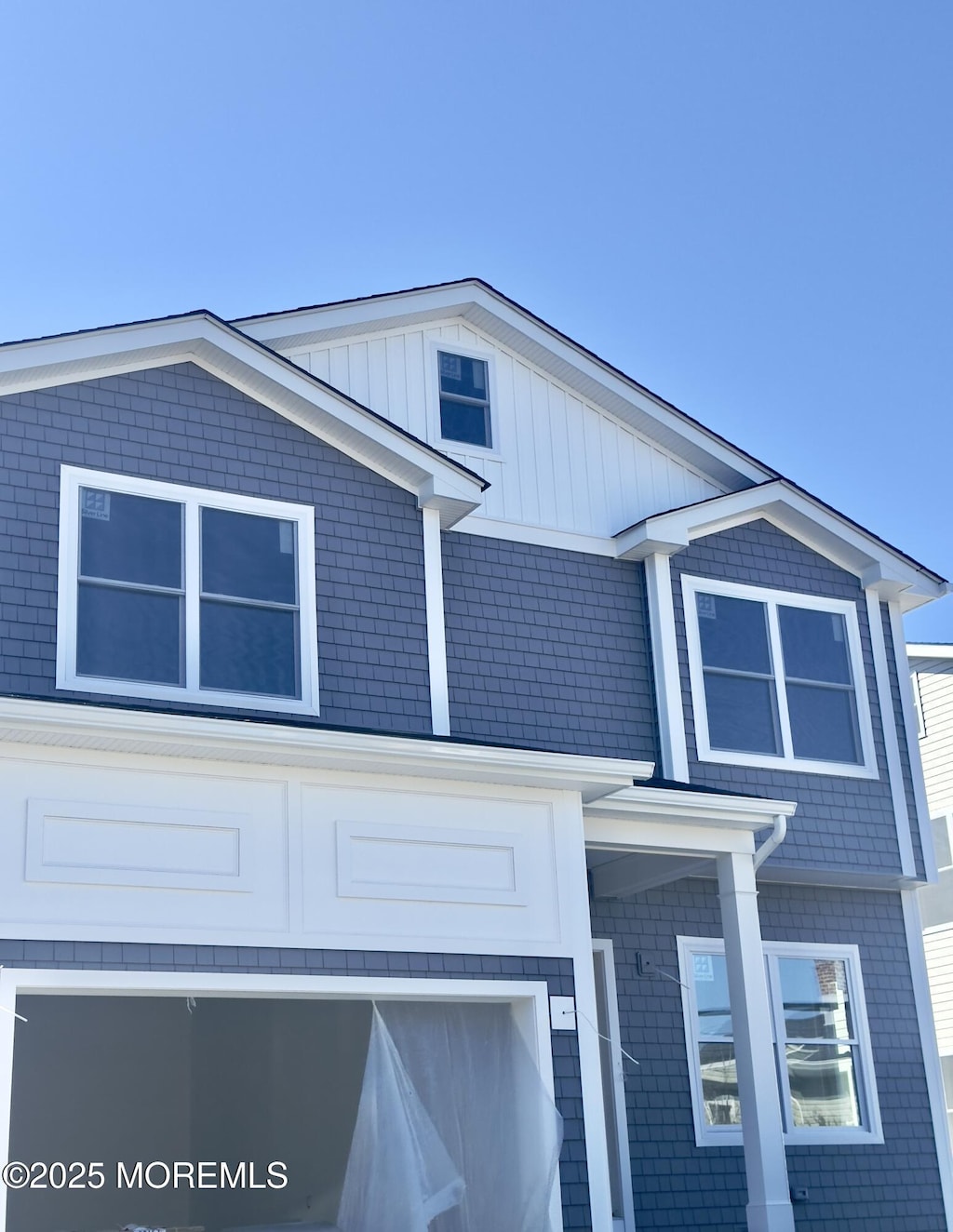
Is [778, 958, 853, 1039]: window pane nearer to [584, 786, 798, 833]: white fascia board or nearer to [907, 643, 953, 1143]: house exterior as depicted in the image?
[584, 786, 798, 833]: white fascia board

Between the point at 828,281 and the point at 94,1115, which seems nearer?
the point at 94,1115

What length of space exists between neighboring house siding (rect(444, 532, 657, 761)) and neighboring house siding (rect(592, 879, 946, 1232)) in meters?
1.53

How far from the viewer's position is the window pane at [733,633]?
13.8m

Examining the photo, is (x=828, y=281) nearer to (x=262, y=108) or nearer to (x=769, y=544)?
(x=262, y=108)

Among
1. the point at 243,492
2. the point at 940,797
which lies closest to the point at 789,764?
the point at 243,492

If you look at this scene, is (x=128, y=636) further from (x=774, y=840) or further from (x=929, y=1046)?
(x=929, y=1046)

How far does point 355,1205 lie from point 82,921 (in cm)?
238

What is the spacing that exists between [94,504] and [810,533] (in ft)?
23.0

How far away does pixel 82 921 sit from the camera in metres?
8.51

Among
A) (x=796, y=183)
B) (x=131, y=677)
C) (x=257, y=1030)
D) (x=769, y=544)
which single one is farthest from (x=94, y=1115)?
(x=796, y=183)

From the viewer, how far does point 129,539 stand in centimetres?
1098

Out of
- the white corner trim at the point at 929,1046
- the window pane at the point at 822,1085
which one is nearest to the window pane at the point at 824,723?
the white corner trim at the point at 929,1046

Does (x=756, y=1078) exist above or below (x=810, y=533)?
below

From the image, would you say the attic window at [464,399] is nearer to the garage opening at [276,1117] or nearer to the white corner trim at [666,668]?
the white corner trim at [666,668]
